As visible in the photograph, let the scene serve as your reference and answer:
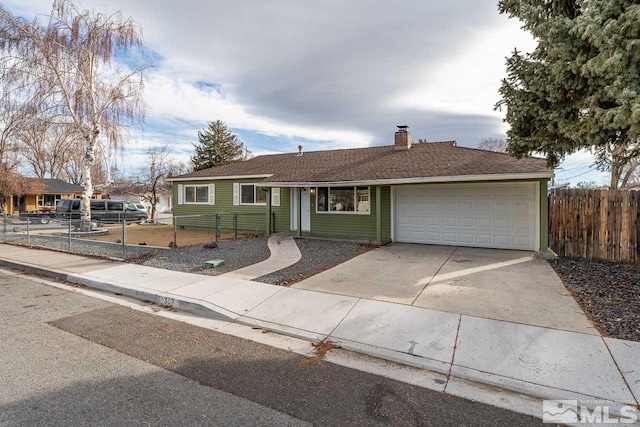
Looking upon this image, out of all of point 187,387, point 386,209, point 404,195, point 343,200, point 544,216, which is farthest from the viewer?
point 343,200

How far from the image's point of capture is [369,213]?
478 inches

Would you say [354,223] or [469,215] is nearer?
[469,215]

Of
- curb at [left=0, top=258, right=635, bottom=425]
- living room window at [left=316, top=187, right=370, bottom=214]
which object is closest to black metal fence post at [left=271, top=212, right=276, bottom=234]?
living room window at [left=316, top=187, right=370, bottom=214]

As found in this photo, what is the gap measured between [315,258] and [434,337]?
5.13 m

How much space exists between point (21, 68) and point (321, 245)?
15187 millimetres

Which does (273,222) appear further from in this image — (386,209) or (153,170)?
(153,170)

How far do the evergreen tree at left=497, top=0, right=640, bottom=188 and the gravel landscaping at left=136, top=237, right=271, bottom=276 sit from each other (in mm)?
6689

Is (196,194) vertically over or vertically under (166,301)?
over

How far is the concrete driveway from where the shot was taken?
490 centimetres

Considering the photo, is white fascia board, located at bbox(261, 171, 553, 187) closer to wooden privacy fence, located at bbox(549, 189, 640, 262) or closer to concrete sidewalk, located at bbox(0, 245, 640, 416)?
wooden privacy fence, located at bbox(549, 189, 640, 262)

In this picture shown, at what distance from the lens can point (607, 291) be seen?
5848 millimetres

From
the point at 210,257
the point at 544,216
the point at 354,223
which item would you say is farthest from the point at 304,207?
the point at 544,216

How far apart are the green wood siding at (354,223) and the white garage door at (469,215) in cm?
40

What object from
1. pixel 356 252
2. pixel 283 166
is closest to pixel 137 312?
pixel 356 252
